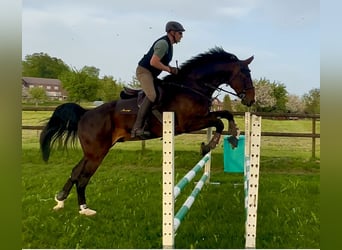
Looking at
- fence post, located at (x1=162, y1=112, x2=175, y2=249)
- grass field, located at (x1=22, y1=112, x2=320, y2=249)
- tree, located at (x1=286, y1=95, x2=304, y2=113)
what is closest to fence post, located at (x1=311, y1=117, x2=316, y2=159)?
grass field, located at (x1=22, y1=112, x2=320, y2=249)

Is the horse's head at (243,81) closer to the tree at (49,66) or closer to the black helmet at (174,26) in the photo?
the black helmet at (174,26)

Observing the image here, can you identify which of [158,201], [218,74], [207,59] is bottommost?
[158,201]

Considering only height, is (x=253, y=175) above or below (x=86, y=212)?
above

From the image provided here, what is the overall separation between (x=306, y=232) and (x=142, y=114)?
1.31 metres

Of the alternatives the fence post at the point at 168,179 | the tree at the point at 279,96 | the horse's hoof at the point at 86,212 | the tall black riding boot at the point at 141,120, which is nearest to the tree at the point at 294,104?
the tree at the point at 279,96

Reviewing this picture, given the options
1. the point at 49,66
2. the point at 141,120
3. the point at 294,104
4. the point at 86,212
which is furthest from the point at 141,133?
the point at 294,104

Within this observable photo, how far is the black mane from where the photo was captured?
9.72ft

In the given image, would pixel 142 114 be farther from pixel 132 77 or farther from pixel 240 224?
pixel 132 77

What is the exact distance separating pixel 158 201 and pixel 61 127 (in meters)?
1.00

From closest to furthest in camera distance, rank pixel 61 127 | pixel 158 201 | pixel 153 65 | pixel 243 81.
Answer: pixel 153 65, pixel 243 81, pixel 61 127, pixel 158 201

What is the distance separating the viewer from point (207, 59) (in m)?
3.00

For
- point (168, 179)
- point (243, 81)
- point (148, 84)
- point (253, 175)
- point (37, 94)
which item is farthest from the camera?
point (37, 94)

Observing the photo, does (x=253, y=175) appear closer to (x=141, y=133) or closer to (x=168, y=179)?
(x=168, y=179)

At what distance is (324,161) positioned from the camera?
896 mm
